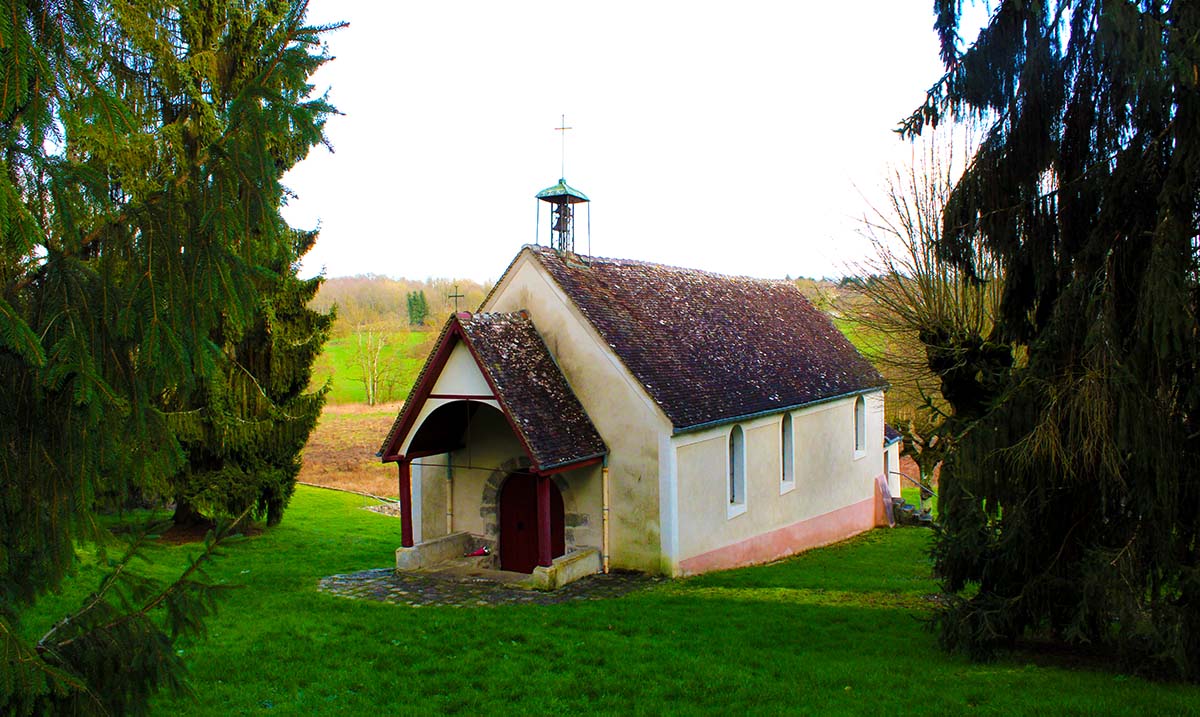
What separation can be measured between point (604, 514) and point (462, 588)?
322cm

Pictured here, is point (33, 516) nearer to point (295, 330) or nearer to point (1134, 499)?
point (1134, 499)

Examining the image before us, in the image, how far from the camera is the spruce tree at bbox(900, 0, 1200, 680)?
8398 millimetres

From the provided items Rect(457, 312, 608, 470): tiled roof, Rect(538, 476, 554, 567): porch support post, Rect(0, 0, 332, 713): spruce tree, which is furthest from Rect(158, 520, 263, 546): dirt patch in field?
Rect(0, 0, 332, 713): spruce tree

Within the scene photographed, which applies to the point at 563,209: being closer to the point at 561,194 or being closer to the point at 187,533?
the point at 561,194

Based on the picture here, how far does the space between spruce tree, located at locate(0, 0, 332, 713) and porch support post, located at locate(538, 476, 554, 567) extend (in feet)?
33.1

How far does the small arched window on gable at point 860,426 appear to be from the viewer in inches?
989

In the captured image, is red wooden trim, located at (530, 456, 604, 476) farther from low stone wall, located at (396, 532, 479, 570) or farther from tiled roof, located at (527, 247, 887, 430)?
low stone wall, located at (396, 532, 479, 570)

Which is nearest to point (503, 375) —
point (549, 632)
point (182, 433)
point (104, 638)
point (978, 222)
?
point (549, 632)

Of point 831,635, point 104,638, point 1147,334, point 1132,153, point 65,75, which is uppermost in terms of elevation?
point 1132,153

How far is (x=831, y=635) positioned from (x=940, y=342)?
18.7ft

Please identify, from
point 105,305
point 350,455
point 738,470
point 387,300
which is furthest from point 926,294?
point 387,300

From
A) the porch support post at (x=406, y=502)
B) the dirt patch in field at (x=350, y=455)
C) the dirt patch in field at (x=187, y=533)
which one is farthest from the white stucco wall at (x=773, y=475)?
the dirt patch in field at (x=350, y=455)

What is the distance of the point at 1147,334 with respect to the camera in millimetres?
8375

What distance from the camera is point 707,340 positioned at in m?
20.1
